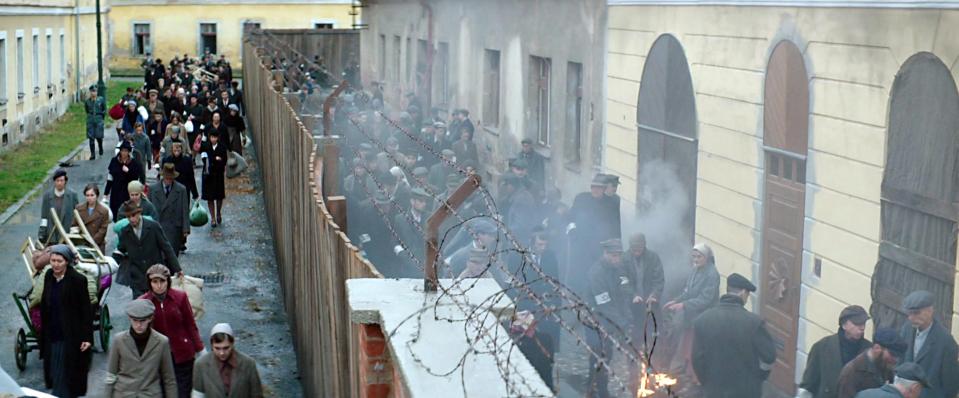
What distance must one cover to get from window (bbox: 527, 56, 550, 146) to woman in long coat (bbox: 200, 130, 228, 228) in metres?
4.27

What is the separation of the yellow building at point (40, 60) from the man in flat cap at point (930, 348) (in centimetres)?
2560

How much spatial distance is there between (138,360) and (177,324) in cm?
103

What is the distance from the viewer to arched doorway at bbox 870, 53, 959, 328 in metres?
10.1

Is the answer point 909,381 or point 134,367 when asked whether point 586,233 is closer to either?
point 134,367

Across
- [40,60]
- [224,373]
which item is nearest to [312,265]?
[224,373]

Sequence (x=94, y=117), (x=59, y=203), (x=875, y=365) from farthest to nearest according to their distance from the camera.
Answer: (x=94, y=117) → (x=59, y=203) → (x=875, y=365)

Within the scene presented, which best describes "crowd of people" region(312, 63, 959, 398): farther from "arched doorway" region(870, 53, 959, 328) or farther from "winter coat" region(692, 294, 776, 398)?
"arched doorway" region(870, 53, 959, 328)

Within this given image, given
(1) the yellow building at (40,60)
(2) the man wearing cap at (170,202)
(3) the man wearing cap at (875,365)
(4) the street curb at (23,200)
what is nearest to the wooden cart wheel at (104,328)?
(2) the man wearing cap at (170,202)

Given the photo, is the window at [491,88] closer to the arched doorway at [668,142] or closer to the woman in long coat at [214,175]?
the woman in long coat at [214,175]

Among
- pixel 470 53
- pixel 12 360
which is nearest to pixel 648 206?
pixel 12 360

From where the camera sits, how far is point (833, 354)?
952 cm

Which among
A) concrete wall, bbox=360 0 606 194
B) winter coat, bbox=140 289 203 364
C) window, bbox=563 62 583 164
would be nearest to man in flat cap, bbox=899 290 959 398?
winter coat, bbox=140 289 203 364

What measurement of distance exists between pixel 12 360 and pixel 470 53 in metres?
14.5

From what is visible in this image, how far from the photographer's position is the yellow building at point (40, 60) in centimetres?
3328
